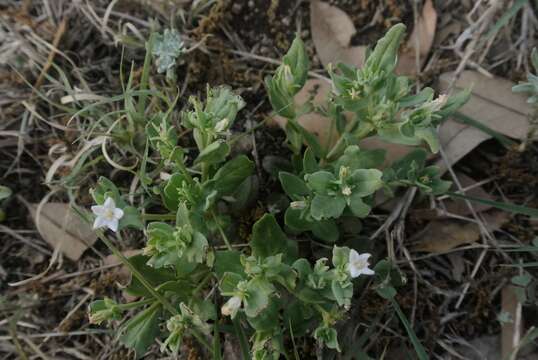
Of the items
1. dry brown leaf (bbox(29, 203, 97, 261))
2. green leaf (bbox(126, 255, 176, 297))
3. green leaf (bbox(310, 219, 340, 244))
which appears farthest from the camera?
dry brown leaf (bbox(29, 203, 97, 261))

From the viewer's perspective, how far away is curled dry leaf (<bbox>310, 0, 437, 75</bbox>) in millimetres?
3525

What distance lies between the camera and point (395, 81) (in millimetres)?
2688

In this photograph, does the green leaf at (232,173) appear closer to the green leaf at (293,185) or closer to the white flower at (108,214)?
the green leaf at (293,185)

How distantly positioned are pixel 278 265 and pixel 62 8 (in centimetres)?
239

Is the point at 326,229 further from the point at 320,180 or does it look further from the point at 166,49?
the point at 166,49

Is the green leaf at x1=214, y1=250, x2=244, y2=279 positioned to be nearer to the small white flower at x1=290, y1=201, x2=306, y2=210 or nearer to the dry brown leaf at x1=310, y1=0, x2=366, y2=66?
the small white flower at x1=290, y1=201, x2=306, y2=210

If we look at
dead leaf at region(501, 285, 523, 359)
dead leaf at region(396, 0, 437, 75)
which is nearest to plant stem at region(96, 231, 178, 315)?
dead leaf at region(501, 285, 523, 359)

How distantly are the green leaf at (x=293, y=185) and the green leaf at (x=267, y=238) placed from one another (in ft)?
0.64

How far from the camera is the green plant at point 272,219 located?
8.21ft

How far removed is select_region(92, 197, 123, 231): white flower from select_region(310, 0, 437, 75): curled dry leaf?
1644 millimetres

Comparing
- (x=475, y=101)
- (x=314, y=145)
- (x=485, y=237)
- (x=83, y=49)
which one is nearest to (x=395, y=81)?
(x=314, y=145)

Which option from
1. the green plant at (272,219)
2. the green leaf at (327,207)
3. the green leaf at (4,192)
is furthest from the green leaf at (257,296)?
the green leaf at (4,192)

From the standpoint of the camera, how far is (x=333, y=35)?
140 inches

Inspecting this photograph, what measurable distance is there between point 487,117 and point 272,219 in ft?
5.21
